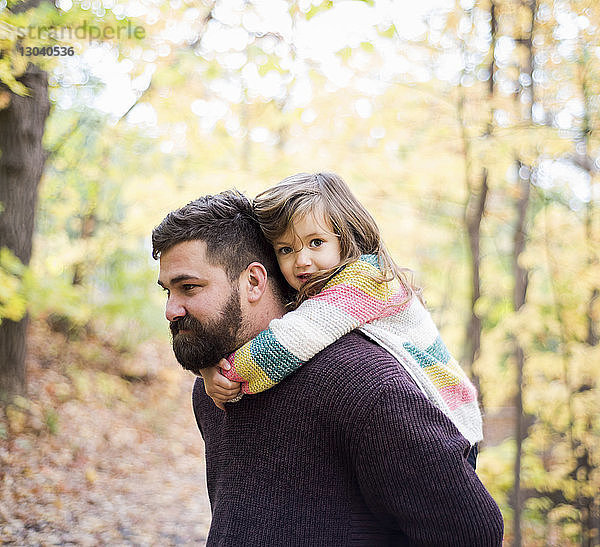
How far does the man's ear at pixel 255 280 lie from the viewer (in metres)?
1.83

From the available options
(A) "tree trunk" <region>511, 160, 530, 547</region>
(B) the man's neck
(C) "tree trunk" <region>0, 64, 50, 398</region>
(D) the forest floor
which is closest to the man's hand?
(B) the man's neck

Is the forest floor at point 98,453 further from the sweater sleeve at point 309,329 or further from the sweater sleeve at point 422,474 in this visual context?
the sweater sleeve at point 422,474

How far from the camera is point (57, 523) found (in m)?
4.62

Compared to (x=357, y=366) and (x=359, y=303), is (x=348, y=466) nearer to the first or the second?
(x=357, y=366)

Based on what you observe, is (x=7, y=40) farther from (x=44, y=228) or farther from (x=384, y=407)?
(x=44, y=228)

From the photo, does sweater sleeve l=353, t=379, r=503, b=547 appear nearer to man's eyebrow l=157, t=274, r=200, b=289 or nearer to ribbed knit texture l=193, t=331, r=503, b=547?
ribbed knit texture l=193, t=331, r=503, b=547

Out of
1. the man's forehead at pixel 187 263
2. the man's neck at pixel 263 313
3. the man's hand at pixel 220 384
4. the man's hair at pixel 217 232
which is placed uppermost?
the man's hair at pixel 217 232

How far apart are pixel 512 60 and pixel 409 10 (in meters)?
0.99

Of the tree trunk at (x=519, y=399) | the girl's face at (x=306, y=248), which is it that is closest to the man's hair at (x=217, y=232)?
the girl's face at (x=306, y=248)

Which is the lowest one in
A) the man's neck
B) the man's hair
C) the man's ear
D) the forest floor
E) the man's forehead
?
the forest floor

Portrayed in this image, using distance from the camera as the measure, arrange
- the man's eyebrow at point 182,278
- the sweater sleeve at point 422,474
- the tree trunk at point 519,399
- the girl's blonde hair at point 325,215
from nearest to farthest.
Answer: the sweater sleeve at point 422,474 < the man's eyebrow at point 182,278 < the girl's blonde hair at point 325,215 < the tree trunk at point 519,399

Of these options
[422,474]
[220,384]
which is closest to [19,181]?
[220,384]

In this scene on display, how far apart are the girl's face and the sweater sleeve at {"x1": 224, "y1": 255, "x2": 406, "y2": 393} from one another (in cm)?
19

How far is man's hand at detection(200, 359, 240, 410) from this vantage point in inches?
67.3
